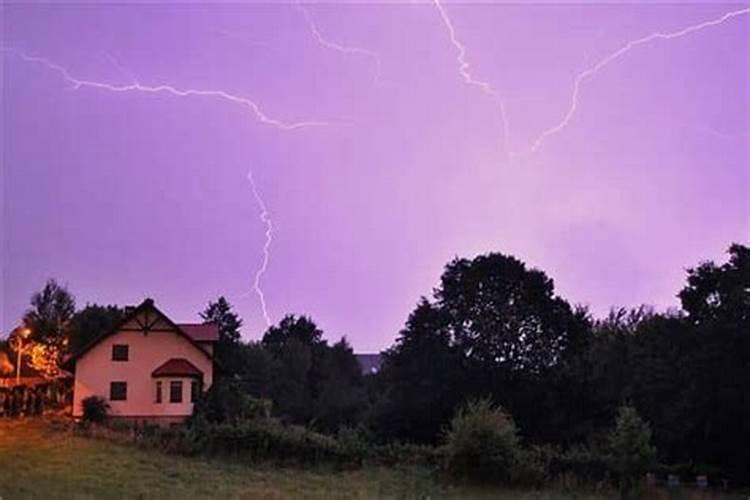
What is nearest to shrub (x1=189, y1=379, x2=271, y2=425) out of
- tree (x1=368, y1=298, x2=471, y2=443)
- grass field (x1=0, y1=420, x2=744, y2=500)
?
grass field (x1=0, y1=420, x2=744, y2=500)

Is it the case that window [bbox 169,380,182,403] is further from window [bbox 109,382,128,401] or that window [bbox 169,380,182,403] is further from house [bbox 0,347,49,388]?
house [bbox 0,347,49,388]

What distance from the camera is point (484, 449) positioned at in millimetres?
28766

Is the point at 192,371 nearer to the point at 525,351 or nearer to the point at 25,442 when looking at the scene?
the point at 25,442

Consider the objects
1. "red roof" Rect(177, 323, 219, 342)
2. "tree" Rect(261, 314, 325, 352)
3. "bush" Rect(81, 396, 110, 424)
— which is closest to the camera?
"bush" Rect(81, 396, 110, 424)

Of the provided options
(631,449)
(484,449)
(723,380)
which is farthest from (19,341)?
(723,380)

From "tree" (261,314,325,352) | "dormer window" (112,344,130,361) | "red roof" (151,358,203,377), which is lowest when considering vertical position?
"red roof" (151,358,203,377)

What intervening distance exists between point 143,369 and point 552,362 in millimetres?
20977

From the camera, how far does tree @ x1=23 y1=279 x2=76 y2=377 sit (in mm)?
52906

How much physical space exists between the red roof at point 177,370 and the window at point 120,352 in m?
1.61

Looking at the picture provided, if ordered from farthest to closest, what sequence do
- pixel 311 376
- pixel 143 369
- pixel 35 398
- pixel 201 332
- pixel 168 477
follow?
pixel 311 376 < pixel 201 332 < pixel 35 398 < pixel 143 369 < pixel 168 477

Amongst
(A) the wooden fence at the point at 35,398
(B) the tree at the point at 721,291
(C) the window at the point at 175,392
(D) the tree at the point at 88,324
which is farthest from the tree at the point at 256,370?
(B) the tree at the point at 721,291

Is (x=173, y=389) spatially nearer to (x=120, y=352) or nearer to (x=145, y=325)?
(x=120, y=352)

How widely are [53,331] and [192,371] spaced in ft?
54.9

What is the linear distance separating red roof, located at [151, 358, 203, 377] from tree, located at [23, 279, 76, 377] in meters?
12.2
